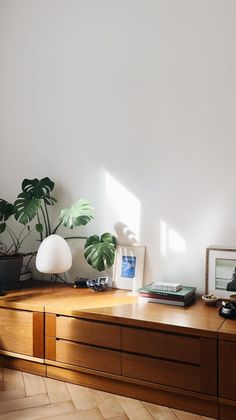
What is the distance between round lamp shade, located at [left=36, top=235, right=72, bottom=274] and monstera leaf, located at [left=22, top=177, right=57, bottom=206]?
360 mm

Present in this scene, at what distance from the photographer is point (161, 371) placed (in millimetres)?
1666

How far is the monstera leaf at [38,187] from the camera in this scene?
2477 millimetres

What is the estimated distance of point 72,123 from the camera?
2580 millimetres

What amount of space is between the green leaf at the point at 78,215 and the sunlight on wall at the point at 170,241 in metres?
0.49

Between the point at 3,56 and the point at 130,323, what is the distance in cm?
235

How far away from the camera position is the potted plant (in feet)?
7.37

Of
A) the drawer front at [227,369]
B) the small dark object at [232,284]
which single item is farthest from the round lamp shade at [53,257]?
the drawer front at [227,369]

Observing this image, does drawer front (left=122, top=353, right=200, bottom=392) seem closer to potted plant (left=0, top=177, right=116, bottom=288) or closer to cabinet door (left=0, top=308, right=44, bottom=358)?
cabinet door (left=0, top=308, right=44, bottom=358)

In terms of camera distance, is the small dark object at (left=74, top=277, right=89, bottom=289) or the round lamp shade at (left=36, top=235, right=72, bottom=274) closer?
the round lamp shade at (left=36, top=235, right=72, bottom=274)

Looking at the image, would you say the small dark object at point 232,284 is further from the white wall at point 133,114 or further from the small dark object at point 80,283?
the small dark object at point 80,283

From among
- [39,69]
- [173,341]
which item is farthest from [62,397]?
[39,69]

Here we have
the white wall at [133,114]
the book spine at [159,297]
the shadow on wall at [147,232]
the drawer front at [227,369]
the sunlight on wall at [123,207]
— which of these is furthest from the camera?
the sunlight on wall at [123,207]

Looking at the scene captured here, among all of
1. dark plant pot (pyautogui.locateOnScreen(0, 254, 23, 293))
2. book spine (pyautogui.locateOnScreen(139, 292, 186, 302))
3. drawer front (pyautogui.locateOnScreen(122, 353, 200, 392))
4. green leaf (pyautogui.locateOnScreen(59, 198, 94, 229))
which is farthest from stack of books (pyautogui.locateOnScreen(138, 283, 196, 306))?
dark plant pot (pyautogui.locateOnScreen(0, 254, 23, 293))

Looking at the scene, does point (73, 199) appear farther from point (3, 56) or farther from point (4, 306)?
point (3, 56)
